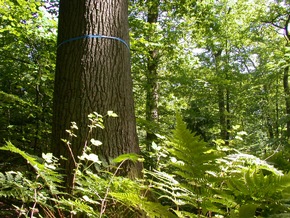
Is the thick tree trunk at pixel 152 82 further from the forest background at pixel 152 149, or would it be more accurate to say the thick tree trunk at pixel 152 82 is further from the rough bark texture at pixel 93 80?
the rough bark texture at pixel 93 80

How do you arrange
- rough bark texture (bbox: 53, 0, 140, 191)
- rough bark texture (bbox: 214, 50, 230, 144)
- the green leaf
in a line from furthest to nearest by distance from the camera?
rough bark texture (bbox: 214, 50, 230, 144) → rough bark texture (bbox: 53, 0, 140, 191) → the green leaf

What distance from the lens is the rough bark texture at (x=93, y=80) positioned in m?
2.05

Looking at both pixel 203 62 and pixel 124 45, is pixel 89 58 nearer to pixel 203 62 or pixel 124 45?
pixel 124 45

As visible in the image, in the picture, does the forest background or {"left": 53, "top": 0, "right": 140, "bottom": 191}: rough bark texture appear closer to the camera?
the forest background

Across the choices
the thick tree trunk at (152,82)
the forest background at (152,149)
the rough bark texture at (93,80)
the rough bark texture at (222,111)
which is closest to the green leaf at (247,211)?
the forest background at (152,149)

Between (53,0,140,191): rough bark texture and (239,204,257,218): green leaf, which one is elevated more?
(53,0,140,191): rough bark texture

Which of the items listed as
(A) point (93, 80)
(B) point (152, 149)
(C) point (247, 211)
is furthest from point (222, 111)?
(C) point (247, 211)

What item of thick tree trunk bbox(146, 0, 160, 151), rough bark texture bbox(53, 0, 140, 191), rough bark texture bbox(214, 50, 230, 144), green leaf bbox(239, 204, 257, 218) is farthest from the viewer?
rough bark texture bbox(214, 50, 230, 144)

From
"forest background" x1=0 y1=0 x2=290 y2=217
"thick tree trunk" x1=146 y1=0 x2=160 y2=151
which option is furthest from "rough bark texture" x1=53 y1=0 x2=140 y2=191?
"thick tree trunk" x1=146 y1=0 x2=160 y2=151

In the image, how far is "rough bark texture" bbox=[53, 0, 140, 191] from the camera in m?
2.05

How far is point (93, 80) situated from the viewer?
2150 mm

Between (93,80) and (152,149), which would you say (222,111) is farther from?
(93,80)

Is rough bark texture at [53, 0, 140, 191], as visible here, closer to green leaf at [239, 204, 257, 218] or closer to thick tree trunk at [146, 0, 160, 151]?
green leaf at [239, 204, 257, 218]

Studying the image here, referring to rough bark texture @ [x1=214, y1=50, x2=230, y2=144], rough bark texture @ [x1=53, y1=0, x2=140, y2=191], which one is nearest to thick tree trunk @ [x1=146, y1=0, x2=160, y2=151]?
rough bark texture @ [x1=214, y1=50, x2=230, y2=144]
